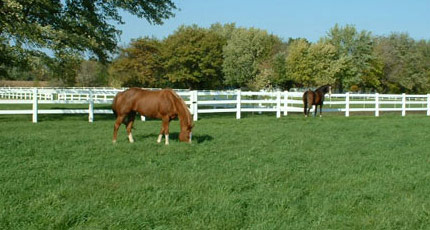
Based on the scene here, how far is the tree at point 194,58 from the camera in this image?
5675cm

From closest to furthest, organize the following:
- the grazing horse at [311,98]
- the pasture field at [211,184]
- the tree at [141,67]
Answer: the pasture field at [211,184] → the grazing horse at [311,98] → the tree at [141,67]

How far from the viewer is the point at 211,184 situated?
605 centimetres

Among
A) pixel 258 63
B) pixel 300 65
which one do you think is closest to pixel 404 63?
pixel 300 65

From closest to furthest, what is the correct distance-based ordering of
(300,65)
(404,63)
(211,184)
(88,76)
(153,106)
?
(211,184)
(153,106)
(300,65)
(88,76)
(404,63)

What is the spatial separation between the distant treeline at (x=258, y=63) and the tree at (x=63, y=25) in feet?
107

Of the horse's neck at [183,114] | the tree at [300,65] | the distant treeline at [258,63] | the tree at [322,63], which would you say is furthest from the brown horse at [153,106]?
the tree at [300,65]

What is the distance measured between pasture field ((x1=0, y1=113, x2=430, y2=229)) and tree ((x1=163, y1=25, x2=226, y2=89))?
153 ft

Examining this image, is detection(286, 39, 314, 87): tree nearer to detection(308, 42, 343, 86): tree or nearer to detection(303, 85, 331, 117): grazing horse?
detection(308, 42, 343, 86): tree

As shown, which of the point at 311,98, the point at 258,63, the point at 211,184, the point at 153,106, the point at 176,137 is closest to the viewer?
the point at 211,184

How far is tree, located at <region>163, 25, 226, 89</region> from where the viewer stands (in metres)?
56.8

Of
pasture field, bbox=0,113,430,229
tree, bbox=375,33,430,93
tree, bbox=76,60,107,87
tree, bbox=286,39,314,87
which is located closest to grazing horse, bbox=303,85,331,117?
pasture field, bbox=0,113,430,229

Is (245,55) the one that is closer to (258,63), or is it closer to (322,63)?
(258,63)

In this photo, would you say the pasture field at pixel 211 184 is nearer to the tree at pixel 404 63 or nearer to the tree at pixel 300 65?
the tree at pixel 300 65

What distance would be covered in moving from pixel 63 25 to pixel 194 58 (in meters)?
39.4
